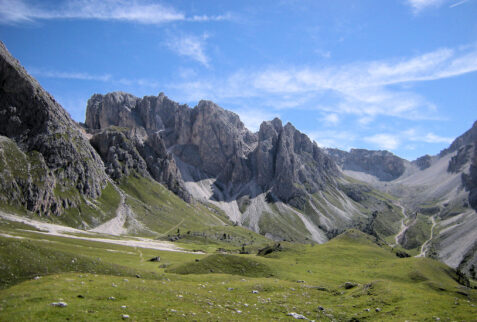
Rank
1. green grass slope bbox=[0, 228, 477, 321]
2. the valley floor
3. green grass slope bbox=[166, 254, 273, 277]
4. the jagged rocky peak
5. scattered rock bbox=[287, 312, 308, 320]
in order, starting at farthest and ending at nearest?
1. the jagged rocky peak
2. green grass slope bbox=[166, 254, 273, 277]
3. scattered rock bbox=[287, 312, 308, 320]
4. the valley floor
5. green grass slope bbox=[0, 228, 477, 321]

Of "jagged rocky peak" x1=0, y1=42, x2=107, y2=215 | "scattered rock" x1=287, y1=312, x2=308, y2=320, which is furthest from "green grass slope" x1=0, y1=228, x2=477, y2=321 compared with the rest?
"jagged rocky peak" x1=0, y1=42, x2=107, y2=215

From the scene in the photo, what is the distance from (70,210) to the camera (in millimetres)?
170875

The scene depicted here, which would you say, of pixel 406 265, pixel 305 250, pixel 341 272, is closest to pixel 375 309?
pixel 341 272

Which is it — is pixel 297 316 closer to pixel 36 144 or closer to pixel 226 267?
pixel 226 267

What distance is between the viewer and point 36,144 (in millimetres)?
175500

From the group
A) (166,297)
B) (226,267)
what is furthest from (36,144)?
(166,297)

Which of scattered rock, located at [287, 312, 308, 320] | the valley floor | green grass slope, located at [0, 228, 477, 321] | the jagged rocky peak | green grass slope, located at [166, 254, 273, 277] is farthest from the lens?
the jagged rocky peak

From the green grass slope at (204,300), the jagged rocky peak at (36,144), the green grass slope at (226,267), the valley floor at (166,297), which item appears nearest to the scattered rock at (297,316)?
the valley floor at (166,297)

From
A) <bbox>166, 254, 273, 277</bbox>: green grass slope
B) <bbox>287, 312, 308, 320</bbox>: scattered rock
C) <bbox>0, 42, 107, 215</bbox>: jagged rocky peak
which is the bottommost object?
<bbox>166, 254, 273, 277</bbox>: green grass slope

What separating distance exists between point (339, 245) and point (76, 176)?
166 meters

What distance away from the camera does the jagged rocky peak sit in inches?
6093

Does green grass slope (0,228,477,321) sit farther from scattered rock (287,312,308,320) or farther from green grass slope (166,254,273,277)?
green grass slope (166,254,273,277)

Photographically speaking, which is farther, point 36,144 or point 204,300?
point 36,144

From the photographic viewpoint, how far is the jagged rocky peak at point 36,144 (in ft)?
508
